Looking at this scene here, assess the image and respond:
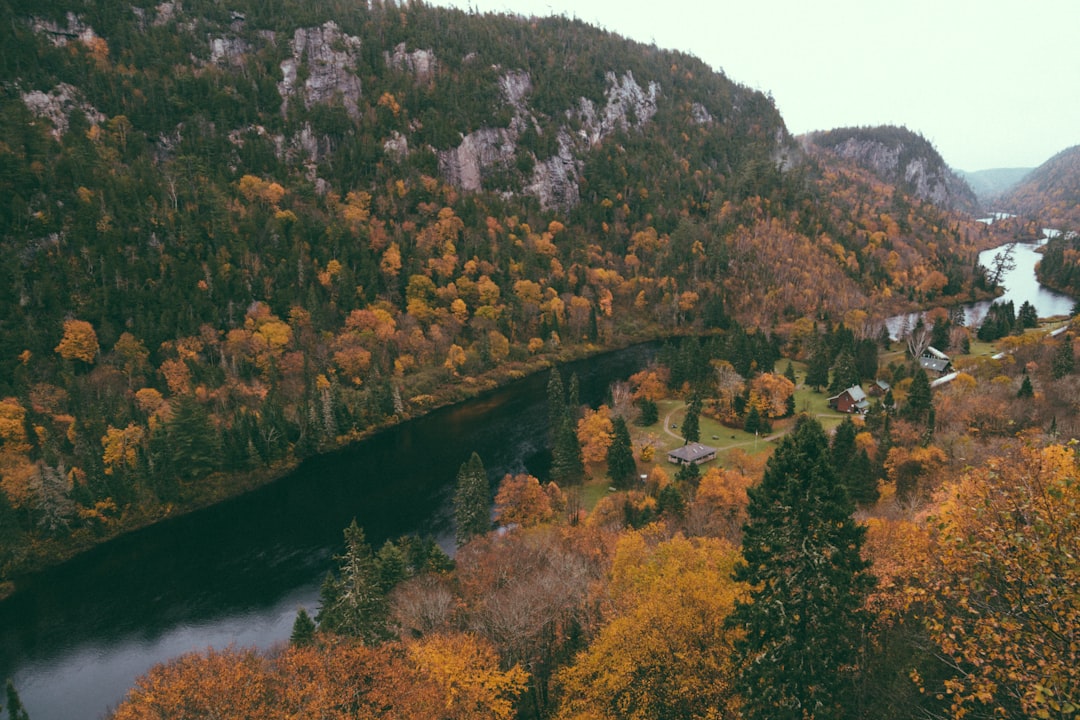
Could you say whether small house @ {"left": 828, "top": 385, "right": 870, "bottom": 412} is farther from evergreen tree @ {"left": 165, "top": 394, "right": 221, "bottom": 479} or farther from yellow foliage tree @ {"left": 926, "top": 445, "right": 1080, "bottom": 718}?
evergreen tree @ {"left": 165, "top": 394, "right": 221, "bottom": 479}

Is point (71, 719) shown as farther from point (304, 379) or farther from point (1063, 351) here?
point (1063, 351)

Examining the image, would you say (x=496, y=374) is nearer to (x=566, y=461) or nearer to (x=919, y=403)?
(x=566, y=461)

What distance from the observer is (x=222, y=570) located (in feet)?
187

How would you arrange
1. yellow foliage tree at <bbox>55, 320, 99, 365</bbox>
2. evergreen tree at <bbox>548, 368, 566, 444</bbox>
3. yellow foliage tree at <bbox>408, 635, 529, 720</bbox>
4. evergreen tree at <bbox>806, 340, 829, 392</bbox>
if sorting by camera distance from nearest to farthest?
yellow foliage tree at <bbox>408, 635, 529, 720</bbox> → yellow foliage tree at <bbox>55, 320, 99, 365</bbox> → evergreen tree at <bbox>548, 368, 566, 444</bbox> → evergreen tree at <bbox>806, 340, 829, 392</bbox>

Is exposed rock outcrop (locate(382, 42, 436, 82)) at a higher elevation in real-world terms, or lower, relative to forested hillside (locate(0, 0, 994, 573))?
higher

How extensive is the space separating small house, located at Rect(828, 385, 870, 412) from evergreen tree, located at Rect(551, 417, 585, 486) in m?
42.5

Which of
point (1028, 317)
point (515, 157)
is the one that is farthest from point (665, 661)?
point (515, 157)

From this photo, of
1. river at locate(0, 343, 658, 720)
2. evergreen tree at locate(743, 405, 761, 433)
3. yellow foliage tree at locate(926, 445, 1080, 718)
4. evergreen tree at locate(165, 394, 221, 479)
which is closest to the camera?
yellow foliage tree at locate(926, 445, 1080, 718)

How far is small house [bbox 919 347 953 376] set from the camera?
89750mm

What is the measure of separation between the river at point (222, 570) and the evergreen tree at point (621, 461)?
11837 mm

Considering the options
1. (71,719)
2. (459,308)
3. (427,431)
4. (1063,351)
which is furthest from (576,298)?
(71,719)

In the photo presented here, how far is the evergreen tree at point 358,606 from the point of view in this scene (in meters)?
34.7

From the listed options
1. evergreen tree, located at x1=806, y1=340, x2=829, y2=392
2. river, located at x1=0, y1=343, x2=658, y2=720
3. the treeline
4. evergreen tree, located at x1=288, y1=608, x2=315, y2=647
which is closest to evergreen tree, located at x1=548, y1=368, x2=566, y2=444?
river, located at x1=0, y1=343, x2=658, y2=720

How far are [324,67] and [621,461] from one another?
516ft
